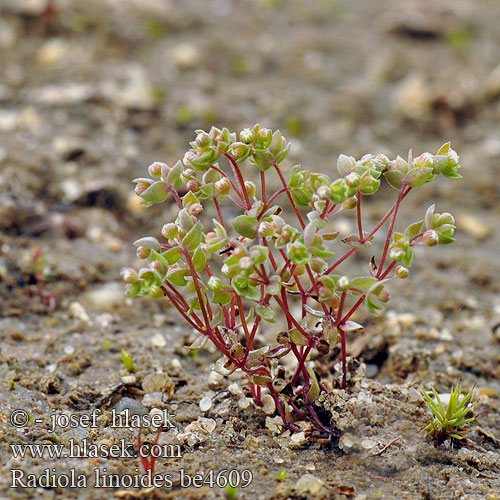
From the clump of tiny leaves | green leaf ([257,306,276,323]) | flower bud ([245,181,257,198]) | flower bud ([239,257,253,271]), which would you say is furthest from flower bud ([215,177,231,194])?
green leaf ([257,306,276,323])

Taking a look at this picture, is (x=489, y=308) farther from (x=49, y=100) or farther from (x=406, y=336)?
(x=49, y=100)

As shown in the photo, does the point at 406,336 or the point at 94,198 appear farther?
the point at 94,198

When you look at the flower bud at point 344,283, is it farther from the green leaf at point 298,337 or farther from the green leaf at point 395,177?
the green leaf at point 395,177

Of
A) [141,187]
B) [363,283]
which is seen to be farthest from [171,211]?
[363,283]

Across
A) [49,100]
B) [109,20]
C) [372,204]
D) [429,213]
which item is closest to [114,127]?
[49,100]

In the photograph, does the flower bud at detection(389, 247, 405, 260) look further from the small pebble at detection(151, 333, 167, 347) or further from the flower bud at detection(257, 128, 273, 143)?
the small pebble at detection(151, 333, 167, 347)

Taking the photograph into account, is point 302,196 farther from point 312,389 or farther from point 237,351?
point 312,389

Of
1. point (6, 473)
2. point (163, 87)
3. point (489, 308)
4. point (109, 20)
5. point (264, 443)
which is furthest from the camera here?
point (109, 20)
